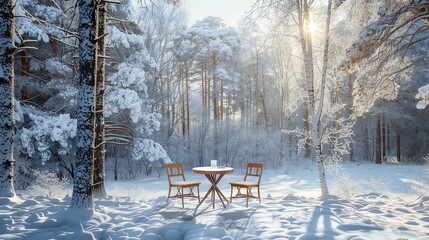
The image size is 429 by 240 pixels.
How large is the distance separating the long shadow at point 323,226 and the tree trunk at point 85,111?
3.22 metres

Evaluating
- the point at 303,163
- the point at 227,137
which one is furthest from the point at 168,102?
the point at 303,163

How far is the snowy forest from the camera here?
241 inches

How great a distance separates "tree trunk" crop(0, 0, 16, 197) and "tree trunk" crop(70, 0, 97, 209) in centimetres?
199

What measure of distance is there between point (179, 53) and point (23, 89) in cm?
1086

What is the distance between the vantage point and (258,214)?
18.0ft

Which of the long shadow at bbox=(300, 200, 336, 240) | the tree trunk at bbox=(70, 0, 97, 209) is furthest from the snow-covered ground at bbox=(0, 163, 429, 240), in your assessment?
the tree trunk at bbox=(70, 0, 97, 209)

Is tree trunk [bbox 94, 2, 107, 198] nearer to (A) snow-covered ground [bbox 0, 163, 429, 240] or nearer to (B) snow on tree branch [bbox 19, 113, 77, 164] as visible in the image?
(A) snow-covered ground [bbox 0, 163, 429, 240]

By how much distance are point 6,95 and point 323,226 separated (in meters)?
5.85

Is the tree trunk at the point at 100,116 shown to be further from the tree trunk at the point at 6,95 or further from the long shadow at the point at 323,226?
the long shadow at the point at 323,226

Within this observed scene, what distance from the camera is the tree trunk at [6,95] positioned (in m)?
6.07

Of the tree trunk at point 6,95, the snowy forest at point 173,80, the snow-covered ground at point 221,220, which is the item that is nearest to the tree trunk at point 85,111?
the snowy forest at point 173,80

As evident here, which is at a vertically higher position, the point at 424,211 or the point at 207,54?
the point at 207,54

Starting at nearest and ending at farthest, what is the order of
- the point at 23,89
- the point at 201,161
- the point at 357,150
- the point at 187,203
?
the point at 187,203 < the point at 23,89 < the point at 201,161 < the point at 357,150

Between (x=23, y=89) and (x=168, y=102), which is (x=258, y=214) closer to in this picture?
(x=23, y=89)
